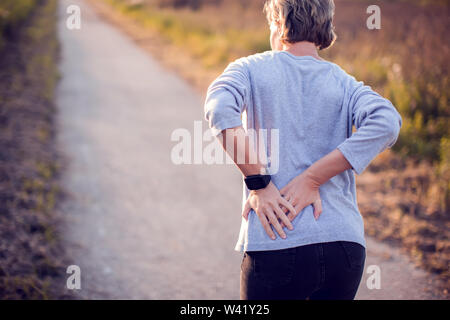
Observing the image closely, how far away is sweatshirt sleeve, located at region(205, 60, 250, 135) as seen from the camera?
1328 mm

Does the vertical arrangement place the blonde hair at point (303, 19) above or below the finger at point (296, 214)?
above

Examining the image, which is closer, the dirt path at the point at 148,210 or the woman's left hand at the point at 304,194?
the woman's left hand at the point at 304,194

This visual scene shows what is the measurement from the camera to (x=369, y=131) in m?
1.35

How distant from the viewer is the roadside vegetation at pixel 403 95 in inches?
144

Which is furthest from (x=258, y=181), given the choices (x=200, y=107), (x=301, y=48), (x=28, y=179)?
(x=200, y=107)

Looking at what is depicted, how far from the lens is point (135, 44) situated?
43.2 ft

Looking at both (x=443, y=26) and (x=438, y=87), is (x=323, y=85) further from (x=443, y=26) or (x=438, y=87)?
(x=443, y=26)

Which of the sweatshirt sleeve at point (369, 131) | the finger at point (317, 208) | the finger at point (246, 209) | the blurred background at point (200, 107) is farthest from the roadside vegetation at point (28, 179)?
the sweatshirt sleeve at point (369, 131)

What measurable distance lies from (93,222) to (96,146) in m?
1.99

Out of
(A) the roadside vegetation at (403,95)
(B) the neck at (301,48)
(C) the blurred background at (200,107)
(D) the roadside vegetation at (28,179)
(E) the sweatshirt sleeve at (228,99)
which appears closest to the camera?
(E) the sweatshirt sleeve at (228,99)

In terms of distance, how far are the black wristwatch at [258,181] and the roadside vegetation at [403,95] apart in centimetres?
234

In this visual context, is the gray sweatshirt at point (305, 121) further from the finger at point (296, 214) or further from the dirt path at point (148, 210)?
the dirt path at point (148, 210)

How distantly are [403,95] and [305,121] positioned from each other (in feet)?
16.5
